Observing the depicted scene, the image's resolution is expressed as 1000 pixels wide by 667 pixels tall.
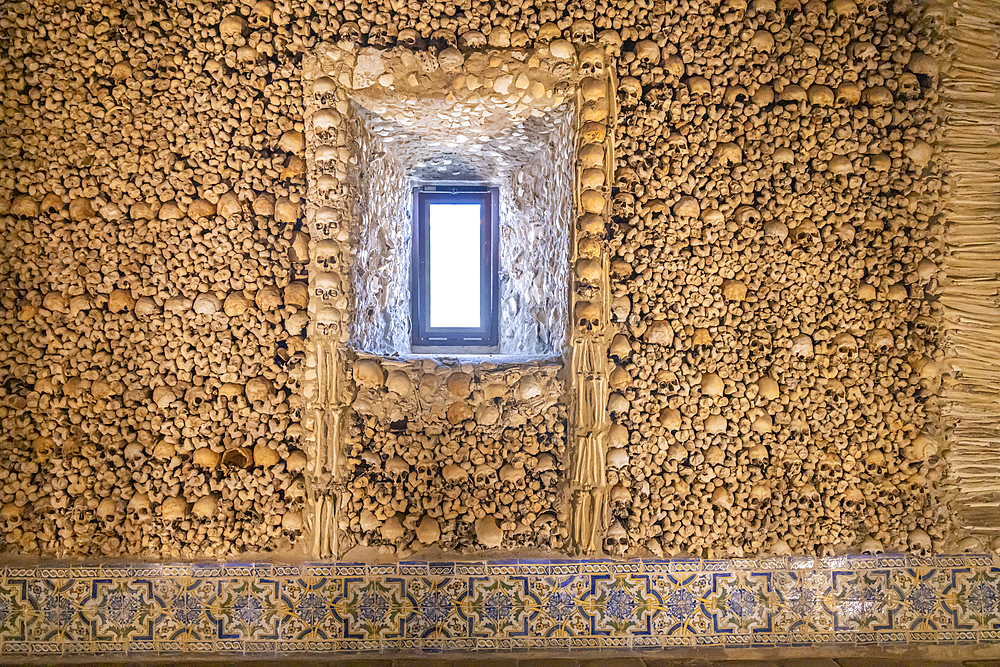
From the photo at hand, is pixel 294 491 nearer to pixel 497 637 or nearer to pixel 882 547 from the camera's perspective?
pixel 497 637

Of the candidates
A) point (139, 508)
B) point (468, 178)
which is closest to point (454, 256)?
point (468, 178)

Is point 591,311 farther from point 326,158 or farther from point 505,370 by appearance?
point 326,158

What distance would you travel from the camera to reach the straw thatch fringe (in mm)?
2504

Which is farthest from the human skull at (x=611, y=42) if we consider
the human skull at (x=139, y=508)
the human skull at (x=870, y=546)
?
the human skull at (x=139, y=508)

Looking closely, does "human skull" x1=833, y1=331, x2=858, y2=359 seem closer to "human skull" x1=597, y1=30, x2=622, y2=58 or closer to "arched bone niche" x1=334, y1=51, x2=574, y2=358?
"arched bone niche" x1=334, y1=51, x2=574, y2=358

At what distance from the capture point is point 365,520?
2.41 metres

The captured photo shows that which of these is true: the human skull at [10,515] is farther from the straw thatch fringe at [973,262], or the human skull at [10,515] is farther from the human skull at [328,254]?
the straw thatch fringe at [973,262]

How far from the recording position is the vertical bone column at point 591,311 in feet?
7.99

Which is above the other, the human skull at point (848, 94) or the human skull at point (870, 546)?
the human skull at point (848, 94)

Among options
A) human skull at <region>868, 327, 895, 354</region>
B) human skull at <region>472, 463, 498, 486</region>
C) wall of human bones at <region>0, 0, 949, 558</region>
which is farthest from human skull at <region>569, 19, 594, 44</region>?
human skull at <region>472, 463, 498, 486</region>

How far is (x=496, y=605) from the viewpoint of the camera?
2.44 m

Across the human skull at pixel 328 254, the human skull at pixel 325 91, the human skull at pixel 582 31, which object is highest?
the human skull at pixel 582 31

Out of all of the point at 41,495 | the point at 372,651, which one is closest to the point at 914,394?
the point at 372,651

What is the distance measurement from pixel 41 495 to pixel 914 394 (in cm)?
407
